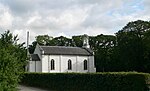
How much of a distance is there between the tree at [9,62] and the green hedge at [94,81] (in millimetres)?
10830

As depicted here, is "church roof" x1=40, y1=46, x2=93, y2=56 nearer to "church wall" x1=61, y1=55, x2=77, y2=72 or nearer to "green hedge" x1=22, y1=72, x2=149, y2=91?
"church wall" x1=61, y1=55, x2=77, y2=72

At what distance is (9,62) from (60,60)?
63.9 metres

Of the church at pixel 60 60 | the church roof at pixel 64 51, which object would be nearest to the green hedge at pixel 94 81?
the church at pixel 60 60

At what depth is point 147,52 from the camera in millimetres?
73000

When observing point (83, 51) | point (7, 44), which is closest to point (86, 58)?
point (83, 51)

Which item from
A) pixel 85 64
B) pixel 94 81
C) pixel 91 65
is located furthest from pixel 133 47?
pixel 94 81

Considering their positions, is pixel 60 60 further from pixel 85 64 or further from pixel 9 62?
pixel 9 62

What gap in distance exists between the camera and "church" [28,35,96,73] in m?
78.9

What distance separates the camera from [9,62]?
1700 centimetres

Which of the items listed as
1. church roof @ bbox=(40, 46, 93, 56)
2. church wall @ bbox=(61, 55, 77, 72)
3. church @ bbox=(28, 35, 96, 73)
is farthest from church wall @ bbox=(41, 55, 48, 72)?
church wall @ bbox=(61, 55, 77, 72)

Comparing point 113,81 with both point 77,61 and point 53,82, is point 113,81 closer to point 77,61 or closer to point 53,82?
point 53,82

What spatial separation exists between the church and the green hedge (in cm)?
3536

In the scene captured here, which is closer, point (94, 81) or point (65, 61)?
point (94, 81)

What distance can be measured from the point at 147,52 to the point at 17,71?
58177 millimetres
